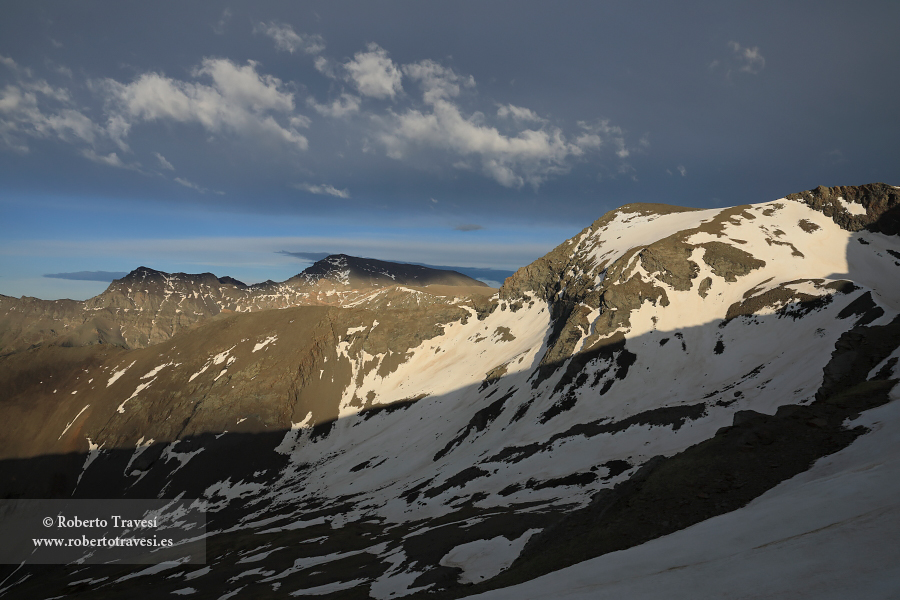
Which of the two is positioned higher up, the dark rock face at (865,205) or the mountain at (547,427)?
the dark rock face at (865,205)

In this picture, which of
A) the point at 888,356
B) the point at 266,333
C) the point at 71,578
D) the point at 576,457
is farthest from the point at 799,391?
the point at 266,333

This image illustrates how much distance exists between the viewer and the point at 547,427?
78.5 metres

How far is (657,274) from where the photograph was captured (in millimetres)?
101375

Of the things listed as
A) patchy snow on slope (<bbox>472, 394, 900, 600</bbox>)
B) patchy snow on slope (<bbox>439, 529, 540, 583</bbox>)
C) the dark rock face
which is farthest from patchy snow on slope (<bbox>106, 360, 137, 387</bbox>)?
the dark rock face

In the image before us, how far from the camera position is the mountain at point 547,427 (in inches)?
625

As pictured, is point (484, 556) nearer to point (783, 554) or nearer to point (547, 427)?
point (783, 554)

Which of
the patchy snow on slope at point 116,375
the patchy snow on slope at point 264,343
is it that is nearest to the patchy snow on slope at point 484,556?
the patchy snow on slope at point 264,343

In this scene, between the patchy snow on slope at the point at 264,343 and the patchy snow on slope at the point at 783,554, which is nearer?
the patchy snow on slope at the point at 783,554

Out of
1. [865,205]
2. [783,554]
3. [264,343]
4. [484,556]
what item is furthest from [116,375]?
[865,205]

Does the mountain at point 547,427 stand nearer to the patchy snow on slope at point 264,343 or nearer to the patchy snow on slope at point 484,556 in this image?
the patchy snow on slope at point 484,556

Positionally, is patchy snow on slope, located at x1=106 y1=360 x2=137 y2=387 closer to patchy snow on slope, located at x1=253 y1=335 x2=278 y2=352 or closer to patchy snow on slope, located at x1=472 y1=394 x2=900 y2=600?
patchy snow on slope, located at x1=253 y1=335 x2=278 y2=352

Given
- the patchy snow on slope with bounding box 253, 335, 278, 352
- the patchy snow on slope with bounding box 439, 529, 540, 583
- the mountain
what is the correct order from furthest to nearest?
the patchy snow on slope with bounding box 253, 335, 278, 352 < the patchy snow on slope with bounding box 439, 529, 540, 583 < the mountain

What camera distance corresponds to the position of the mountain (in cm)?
1588

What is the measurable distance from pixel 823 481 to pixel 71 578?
110m
